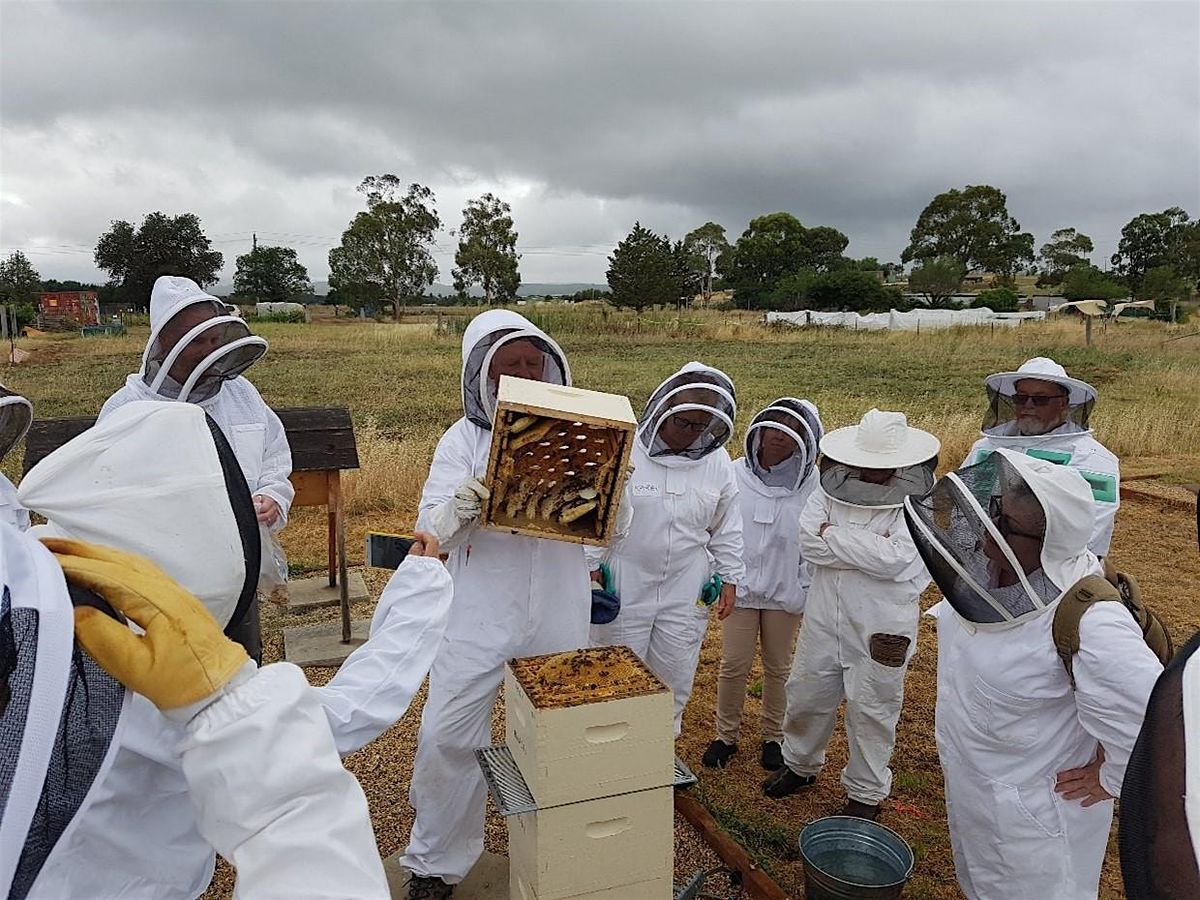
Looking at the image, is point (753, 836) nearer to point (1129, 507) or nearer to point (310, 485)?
point (310, 485)

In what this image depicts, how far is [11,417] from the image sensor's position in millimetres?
3262

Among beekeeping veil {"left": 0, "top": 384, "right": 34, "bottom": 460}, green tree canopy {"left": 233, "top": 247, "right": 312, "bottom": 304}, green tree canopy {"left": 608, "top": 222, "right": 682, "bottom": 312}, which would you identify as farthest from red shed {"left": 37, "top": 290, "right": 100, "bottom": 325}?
beekeeping veil {"left": 0, "top": 384, "right": 34, "bottom": 460}

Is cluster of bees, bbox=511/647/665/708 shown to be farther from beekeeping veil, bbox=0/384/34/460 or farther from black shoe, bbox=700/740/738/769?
beekeeping veil, bbox=0/384/34/460

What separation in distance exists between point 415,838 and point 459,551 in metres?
1.19

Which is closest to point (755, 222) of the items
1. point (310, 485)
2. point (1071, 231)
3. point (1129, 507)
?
point (1071, 231)

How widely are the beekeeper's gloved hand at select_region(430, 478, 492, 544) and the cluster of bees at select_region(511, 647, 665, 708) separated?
0.55m

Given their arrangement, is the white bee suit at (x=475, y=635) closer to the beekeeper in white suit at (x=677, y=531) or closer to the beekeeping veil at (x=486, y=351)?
the beekeeping veil at (x=486, y=351)

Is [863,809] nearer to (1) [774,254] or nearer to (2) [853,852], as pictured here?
(2) [853,852]

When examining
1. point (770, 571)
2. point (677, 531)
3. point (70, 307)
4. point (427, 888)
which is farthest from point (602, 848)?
point (70, 307)

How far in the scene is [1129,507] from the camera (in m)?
8.87

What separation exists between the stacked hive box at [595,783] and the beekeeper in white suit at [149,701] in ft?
2.97

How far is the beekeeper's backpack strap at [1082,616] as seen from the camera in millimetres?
2273

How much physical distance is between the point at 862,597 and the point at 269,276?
2892 inches

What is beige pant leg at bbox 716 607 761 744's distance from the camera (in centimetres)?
424
